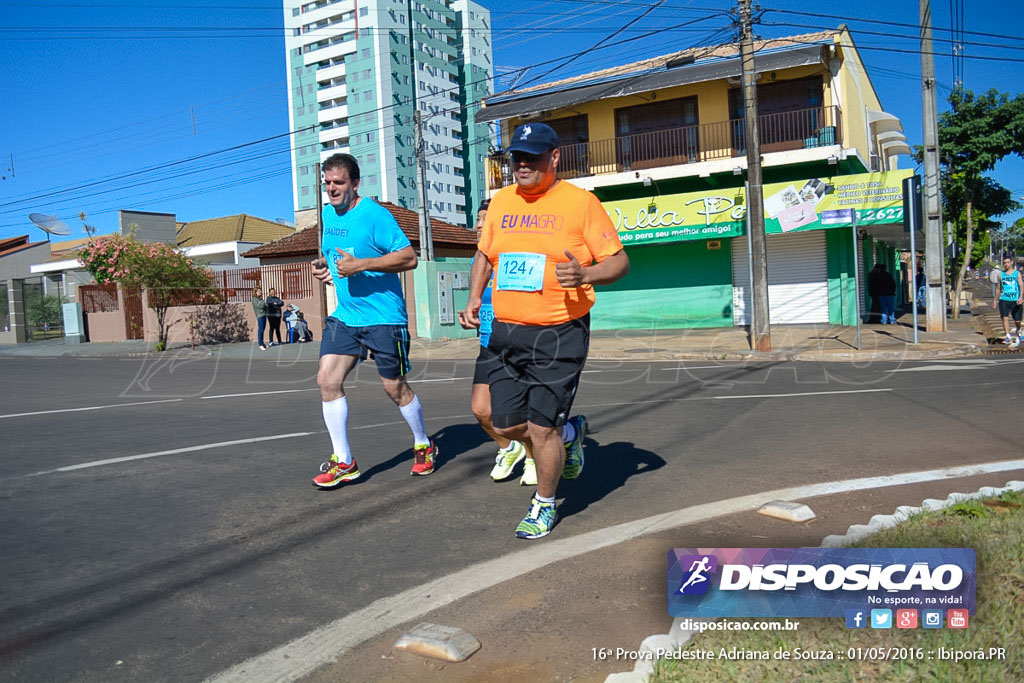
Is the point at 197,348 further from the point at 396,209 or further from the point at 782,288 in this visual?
the point at 782,288

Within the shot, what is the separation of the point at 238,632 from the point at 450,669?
32.7 inches

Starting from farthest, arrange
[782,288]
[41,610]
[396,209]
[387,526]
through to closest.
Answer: [396,209] < [782,288] < [387,526] < [41,610]

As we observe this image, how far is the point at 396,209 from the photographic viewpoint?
30500mm

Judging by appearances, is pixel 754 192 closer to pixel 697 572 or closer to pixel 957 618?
pixel 697 572

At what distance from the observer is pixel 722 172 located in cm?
2203

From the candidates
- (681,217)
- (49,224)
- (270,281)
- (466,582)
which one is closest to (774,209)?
(681,217)

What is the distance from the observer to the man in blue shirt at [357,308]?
4.83 m

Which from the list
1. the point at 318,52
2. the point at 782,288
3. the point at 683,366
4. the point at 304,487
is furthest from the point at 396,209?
the point at 318,52

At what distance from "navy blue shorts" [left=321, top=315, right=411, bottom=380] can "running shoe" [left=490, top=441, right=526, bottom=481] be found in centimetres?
79

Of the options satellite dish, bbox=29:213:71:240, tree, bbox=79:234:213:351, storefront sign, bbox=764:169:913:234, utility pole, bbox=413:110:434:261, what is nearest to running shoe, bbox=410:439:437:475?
storefront sign, bbox=764:169:913:234


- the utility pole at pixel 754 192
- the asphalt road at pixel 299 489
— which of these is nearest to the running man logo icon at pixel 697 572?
the asphalt road at pixel 299 489

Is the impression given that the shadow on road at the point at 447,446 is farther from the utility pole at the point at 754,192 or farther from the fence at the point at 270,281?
the fence at the point at 270,281

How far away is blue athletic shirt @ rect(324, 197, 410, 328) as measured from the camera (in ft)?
16.2

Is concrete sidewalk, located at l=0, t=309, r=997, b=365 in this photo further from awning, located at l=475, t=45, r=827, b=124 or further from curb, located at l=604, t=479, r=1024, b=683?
curb, located at l=604, t=479, r=1024, b=683
